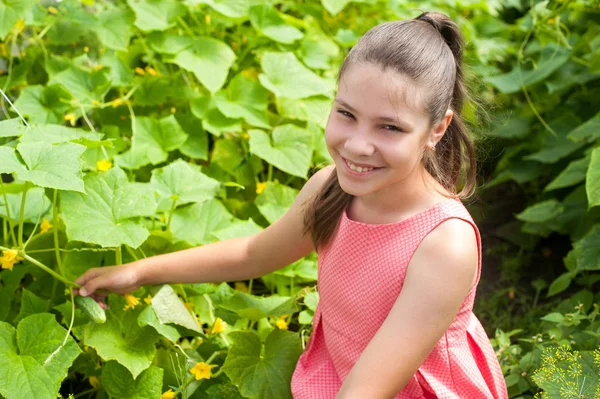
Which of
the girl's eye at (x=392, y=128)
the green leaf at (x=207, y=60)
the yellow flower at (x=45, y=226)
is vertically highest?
the girl's eye at (x=392, y=128)

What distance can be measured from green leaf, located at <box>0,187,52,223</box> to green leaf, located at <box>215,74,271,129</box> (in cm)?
69

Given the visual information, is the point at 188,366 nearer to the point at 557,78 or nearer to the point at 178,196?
the point at 178,196

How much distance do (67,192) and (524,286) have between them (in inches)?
66.2

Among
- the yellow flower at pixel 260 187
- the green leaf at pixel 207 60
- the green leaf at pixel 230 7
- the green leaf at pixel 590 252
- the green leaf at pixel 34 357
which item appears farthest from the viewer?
the green leaf at pixel 230 7

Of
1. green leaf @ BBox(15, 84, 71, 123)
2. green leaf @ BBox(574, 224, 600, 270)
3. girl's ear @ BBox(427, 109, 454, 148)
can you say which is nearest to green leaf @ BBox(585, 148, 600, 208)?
green leaf @ BBox(574, 224, 600, 270)

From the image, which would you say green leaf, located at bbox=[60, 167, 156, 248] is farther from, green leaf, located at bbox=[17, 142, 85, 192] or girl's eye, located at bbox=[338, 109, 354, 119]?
girl's eye, located at bbox=[338, 109, 354, 119]

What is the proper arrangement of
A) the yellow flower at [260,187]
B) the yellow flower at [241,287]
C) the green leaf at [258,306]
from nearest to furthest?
the green leaf at [258,306] < the yellow flower at [241,287] < the yellow flower at [260,187]

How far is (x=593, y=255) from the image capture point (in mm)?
2232

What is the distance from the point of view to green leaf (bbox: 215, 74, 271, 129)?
2.67m

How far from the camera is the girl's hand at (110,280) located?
6.13 feet

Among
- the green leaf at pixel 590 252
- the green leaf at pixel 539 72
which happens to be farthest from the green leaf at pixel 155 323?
the green leaf at pixel 539 72

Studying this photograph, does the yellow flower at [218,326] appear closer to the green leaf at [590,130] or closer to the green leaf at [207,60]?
the green leaf at [207,60]

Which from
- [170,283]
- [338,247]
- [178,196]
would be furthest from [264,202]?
[338,247]

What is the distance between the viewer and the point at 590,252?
2.24 meters
